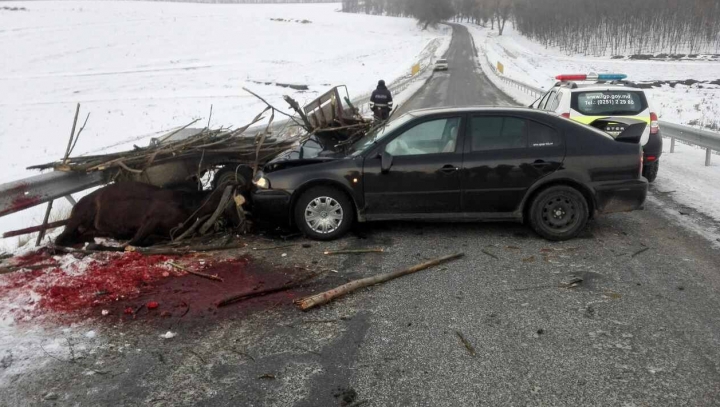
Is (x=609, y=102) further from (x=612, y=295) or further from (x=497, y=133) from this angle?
(x=612, y=295)

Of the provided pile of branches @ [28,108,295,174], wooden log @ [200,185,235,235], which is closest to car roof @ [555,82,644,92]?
pile of branches @ [28,108,295,174]

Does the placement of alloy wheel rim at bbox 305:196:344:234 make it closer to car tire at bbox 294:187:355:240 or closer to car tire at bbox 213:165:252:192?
car tire at bbox 294:187:355:240

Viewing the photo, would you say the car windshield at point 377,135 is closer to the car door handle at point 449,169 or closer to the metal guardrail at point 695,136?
the car door handle at point 449,169

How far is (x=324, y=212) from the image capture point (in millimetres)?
6250

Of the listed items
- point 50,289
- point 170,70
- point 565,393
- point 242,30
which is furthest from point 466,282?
point 242,30

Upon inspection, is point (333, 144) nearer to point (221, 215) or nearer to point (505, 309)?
point (221, 215)

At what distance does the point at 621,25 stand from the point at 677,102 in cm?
5389

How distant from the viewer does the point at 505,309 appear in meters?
4.36

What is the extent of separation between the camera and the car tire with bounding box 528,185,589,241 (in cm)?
611

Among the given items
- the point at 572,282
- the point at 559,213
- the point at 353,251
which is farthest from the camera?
the point at 559,213

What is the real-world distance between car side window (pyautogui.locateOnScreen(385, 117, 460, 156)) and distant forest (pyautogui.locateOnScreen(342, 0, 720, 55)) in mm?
68779

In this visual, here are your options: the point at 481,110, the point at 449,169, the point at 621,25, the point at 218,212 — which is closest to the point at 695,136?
the point at 481,110

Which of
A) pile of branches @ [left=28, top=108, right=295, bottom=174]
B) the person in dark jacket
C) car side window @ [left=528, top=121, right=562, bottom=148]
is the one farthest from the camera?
the person in dark jacket

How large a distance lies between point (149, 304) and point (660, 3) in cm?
8171
